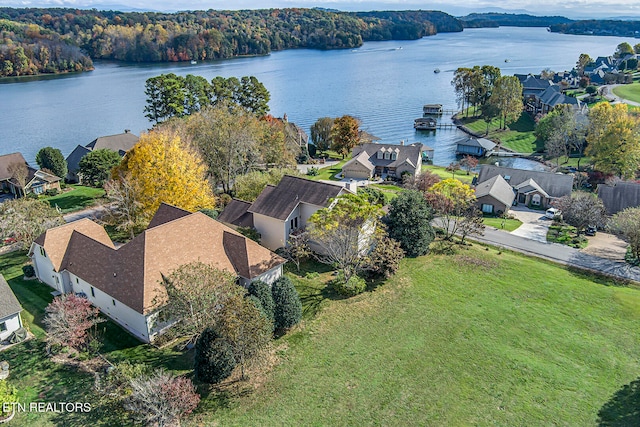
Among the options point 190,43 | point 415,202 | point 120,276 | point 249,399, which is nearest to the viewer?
point 249,399

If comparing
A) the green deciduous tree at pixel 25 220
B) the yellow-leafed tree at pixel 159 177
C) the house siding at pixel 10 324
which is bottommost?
the house siding at pixel 10 324

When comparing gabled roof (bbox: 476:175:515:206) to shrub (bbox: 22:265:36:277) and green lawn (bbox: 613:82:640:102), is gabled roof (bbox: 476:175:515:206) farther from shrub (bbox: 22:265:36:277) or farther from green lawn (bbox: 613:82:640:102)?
green lawn (bbox: 613:82:640:102)

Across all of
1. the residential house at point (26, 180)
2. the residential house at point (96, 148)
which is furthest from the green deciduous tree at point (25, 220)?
the residential house at point (96, 148)

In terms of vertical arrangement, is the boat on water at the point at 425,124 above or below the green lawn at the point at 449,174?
above

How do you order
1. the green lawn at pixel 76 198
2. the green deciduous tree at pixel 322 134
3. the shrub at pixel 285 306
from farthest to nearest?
the green deciduous tree at pixel 322 134 < the green lawn at pixel 76 198 < the shrub at pixel 285 306

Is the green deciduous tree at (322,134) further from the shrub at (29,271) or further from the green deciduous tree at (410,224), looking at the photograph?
the shrub at (29,271)

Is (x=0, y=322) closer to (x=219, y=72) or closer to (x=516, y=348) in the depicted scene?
(x=516, y=348)

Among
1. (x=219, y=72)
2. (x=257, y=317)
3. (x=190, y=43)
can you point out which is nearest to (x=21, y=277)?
(x=257, y=317)
